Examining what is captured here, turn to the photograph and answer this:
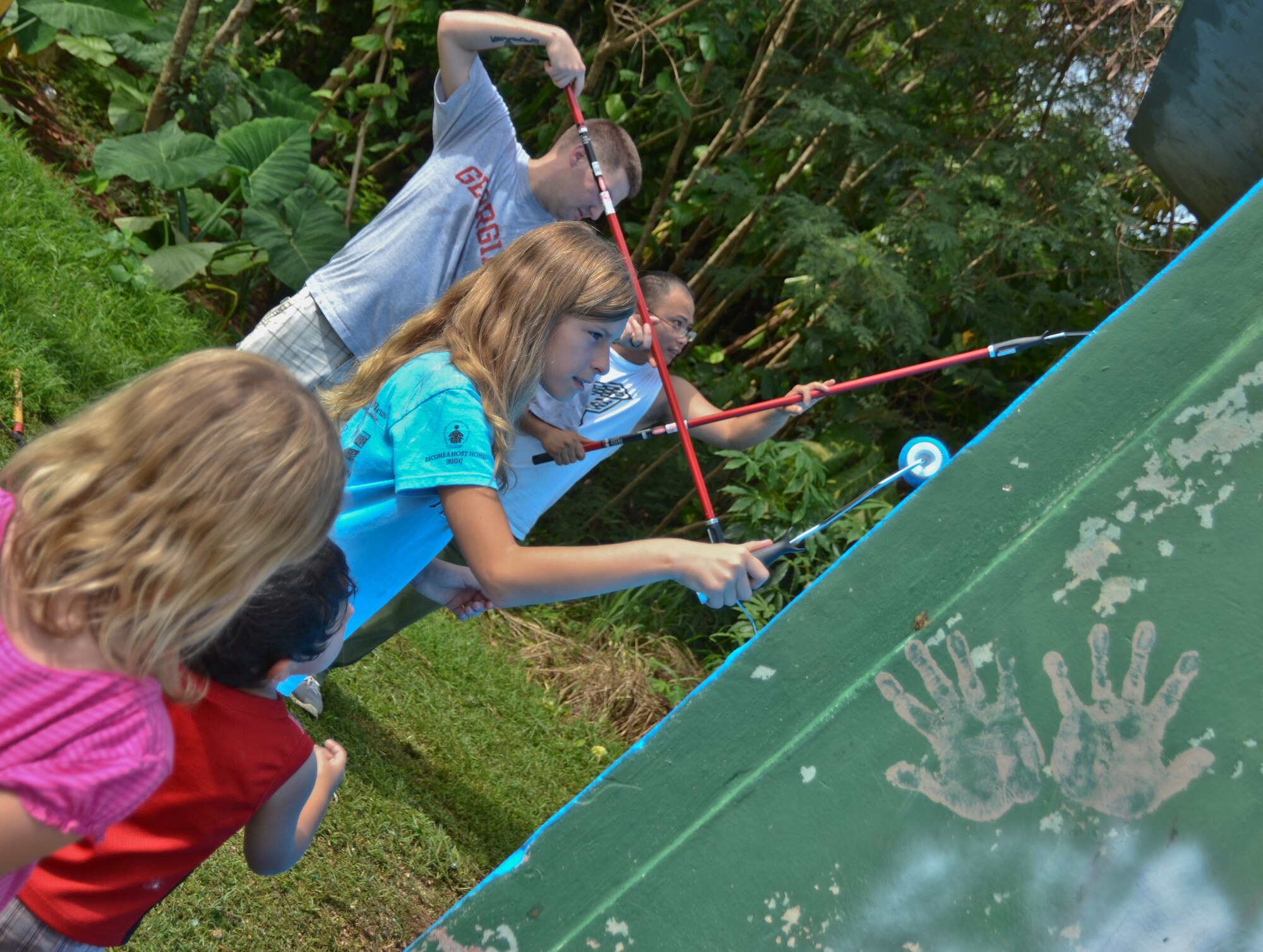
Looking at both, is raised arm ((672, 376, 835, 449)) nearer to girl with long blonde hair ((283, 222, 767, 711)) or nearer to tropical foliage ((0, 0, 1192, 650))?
tropical foliage ((0, 0, 1192, 650))

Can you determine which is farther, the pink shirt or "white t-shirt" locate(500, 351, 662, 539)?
"white t-shirt" locate(500, 351, 662, 539)

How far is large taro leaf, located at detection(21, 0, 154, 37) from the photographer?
568 centimetres

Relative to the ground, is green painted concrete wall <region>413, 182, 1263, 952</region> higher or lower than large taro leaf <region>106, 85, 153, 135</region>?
higher

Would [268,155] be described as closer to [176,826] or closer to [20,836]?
[176,826]

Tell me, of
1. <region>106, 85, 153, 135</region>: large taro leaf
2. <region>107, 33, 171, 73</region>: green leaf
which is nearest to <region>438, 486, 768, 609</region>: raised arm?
<region>107, 33, 171, 73</region>: green leaf

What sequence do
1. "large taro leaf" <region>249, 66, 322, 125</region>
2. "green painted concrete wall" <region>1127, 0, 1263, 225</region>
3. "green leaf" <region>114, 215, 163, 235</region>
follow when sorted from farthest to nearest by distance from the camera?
"large taro leaf" <region>249, 66, 322, 125</region> → "green leaf" <region>114, 215, 163, 235</region> → "green painted concrete wall" <region>1127, 0, 1263, 225</region>

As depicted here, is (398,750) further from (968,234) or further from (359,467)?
(968,234)

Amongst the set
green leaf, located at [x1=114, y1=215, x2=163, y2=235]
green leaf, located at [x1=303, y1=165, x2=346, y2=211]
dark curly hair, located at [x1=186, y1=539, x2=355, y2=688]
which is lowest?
green leaf, located at [x1=114, y1=215, x2=163, y2=235]

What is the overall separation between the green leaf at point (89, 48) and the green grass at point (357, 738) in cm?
71

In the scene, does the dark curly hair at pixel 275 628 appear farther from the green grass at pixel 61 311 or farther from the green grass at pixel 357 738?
the green grass at pixel 61 311

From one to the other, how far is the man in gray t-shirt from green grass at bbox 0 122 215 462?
118cm

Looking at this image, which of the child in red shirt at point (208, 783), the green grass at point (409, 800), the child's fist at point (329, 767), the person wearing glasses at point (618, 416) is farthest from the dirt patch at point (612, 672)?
the child in red shirt at point (208, 783)

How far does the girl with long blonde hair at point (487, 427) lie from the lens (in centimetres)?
200

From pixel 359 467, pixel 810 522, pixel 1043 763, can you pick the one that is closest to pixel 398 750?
pixel 359 467
